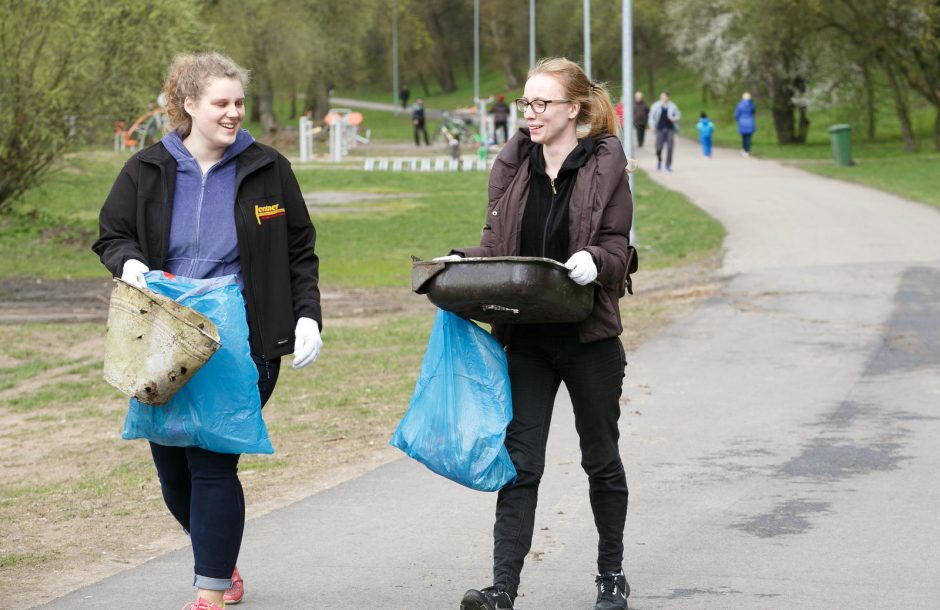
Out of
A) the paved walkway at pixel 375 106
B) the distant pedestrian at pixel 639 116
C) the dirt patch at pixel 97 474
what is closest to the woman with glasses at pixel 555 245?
the dirt patch at pixel 97 474

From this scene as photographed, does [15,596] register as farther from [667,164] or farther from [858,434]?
[667,164]

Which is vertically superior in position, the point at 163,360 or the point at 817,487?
the point at 163,360

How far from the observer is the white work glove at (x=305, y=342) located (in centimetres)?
471

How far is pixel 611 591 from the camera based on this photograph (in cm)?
498

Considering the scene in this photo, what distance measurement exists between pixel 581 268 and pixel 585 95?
660 mm

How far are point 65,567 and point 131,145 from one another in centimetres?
3305

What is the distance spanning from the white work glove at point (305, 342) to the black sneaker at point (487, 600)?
0.87 metres

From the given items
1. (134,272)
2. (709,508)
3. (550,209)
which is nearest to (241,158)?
(134,272)

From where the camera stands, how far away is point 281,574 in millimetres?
5520

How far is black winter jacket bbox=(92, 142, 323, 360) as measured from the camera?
183 inches

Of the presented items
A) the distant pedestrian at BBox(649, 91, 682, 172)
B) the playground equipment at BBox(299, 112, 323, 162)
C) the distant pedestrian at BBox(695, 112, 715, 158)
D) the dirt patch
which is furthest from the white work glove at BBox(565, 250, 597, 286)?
the playground equipment at BBox(299, 112, 323, 162)

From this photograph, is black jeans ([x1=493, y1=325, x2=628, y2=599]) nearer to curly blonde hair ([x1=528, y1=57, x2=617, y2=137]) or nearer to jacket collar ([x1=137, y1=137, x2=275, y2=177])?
curly blonde hair ([x1=528, y1=57, x2=617, y2=137])

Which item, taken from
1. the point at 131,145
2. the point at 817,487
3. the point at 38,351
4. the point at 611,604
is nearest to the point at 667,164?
the point at 131,145

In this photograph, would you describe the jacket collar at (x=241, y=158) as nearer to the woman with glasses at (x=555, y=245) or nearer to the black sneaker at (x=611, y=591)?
the woman with glasses at (x=555, y=245)
